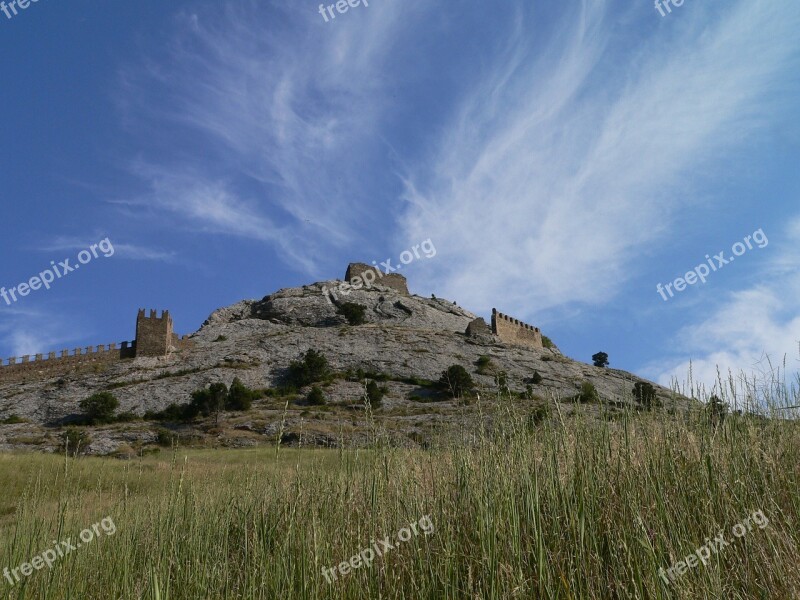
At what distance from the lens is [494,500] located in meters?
3.51

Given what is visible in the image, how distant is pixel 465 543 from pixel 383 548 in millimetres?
513

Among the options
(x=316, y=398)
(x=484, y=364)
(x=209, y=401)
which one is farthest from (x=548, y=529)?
(x=484, y=364)

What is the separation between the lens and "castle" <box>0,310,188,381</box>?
4400 centimetres

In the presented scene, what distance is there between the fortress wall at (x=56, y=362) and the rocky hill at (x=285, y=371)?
3.74ft

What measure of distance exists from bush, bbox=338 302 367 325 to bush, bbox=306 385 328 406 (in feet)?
54.6

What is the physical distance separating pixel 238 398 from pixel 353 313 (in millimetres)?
19270

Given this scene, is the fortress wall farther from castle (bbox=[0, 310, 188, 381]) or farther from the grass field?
the grass field

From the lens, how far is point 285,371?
139 feet

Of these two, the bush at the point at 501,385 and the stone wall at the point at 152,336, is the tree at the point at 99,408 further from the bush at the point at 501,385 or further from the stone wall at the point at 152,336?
the bush at the point at 501,385

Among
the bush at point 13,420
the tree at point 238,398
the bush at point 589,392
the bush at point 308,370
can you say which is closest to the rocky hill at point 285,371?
the bush at point 13,420

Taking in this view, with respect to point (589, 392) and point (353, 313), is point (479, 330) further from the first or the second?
point (589, 392)

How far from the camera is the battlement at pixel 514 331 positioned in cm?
5238

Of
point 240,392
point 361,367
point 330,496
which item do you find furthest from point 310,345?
Answer: point 330,496

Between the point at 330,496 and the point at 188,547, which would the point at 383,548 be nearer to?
the point at 330,496
